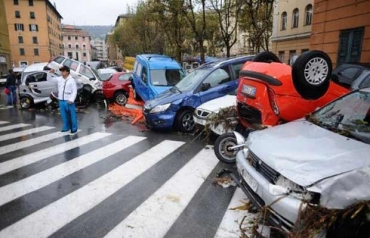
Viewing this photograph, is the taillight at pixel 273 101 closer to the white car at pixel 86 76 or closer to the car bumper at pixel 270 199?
the car bumper at pixel 270 199

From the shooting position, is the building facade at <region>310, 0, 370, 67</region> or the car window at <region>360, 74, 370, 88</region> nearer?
the car window at <region>360, 74, 370, 88</region>

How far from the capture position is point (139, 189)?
4.70m

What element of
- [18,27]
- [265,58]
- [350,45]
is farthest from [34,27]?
[265,58]

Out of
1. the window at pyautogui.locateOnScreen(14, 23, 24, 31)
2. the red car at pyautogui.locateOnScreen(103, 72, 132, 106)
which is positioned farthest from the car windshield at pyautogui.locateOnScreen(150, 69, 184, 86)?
the window at pyautogui.locateOnScreen(14, 23, 24, 31)

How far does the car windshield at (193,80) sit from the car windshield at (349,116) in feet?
14.3

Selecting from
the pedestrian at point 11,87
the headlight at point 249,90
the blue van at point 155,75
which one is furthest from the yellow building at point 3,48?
the headlight at point 249,90

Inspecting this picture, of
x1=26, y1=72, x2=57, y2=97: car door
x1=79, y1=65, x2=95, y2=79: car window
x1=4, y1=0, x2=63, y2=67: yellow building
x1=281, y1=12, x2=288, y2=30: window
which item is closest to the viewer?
x1=26, y1=72, x2=57, y2=97: car door

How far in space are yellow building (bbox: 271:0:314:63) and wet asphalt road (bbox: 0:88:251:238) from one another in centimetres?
1916

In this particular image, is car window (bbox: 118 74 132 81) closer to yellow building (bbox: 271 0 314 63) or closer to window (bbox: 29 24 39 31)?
yellow building (bbox: 271 0 314 63)

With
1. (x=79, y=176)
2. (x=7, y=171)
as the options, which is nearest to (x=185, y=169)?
(x=79, y=176)

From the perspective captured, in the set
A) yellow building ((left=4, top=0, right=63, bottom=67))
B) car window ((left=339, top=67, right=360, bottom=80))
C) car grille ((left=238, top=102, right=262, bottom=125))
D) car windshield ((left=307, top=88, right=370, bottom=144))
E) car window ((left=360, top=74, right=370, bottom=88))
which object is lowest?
car grille ((left=238, top=102, right=262, bottom=125))

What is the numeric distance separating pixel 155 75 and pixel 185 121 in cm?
329

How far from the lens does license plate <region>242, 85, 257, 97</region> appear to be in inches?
211

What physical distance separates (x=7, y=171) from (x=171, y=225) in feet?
12.3
